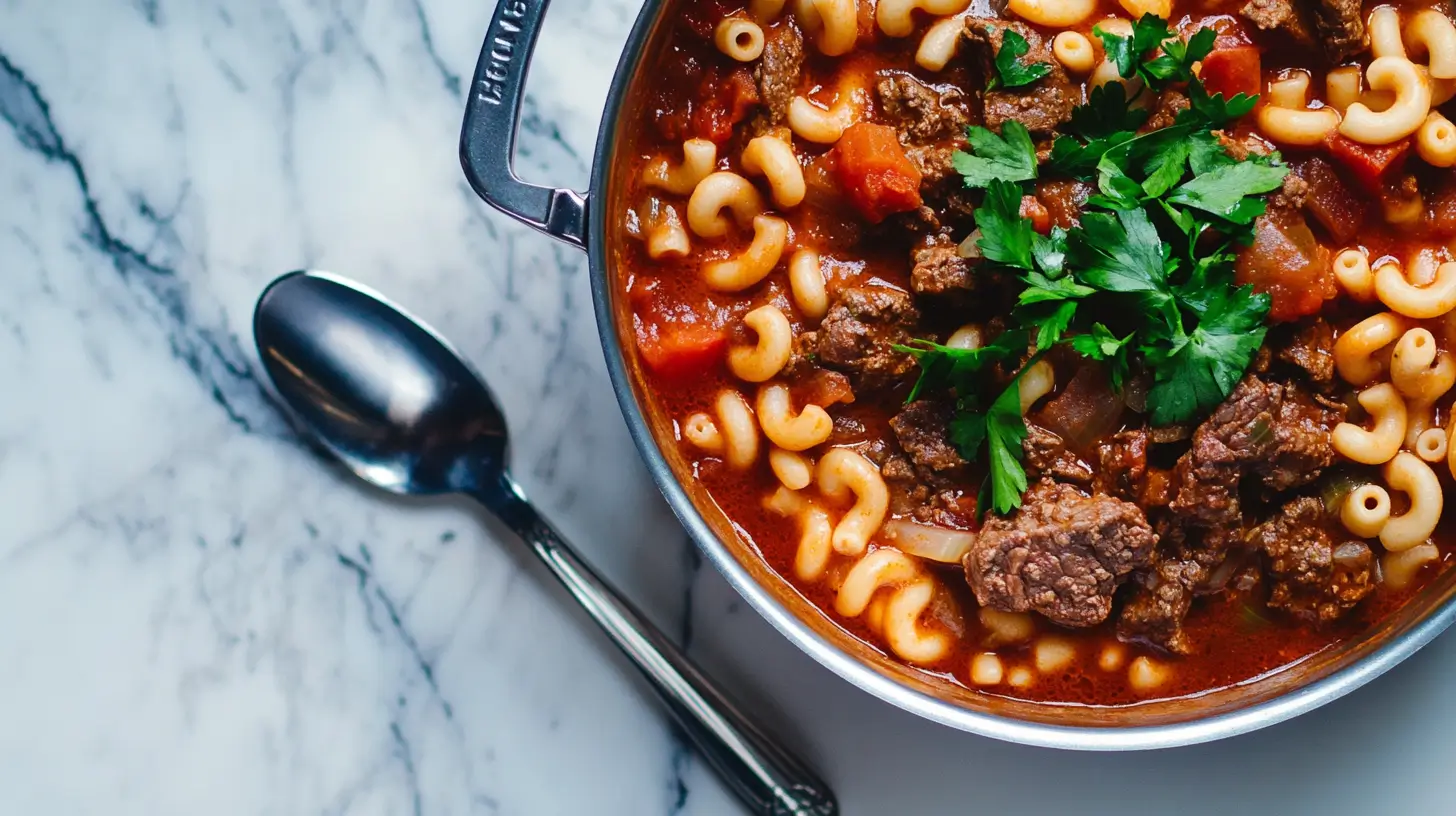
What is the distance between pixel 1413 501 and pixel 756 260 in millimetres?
1481

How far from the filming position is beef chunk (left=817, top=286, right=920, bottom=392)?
278 cm

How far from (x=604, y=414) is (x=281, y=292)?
868mm

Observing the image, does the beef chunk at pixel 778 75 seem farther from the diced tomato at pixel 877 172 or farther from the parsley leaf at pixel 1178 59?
the parsley leaf at pixel 1178 59

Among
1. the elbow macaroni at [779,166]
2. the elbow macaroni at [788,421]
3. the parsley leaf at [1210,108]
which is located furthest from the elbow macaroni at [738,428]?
the parsley leaf at [1210,108]

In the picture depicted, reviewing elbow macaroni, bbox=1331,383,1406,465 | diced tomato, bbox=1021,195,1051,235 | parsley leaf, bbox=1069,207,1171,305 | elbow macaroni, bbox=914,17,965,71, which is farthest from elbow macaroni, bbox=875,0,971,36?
elbow macaroni, bbox=1331,383,1406,465

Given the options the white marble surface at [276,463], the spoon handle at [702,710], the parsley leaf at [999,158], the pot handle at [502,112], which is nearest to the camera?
the pot handle at [502,112]

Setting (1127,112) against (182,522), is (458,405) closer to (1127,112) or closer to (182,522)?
(182,522)

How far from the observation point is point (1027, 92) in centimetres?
277

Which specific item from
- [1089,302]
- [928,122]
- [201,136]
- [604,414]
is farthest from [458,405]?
[1089,302]

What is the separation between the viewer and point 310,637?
11.1 feet

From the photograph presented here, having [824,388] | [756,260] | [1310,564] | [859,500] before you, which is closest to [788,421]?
[824,388]

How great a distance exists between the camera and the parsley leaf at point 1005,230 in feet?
8.73

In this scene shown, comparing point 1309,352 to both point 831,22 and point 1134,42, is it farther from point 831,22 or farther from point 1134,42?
point 831,22

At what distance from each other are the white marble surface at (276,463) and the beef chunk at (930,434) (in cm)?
77
